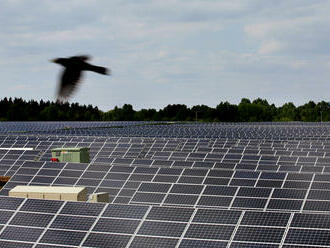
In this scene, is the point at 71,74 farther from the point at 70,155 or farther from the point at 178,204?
the point at 70,155

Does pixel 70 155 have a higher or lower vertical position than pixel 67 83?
lower

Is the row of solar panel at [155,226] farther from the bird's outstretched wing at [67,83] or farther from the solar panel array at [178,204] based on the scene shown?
the bird's outstretched wing at [67,83]

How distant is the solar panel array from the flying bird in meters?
10.7

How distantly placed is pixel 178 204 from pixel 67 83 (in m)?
20.2

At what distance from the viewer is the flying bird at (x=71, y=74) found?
14.3ft

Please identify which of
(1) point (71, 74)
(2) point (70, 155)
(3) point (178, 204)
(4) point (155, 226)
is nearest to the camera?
(1) point (71, 74)

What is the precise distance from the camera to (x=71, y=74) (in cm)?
439

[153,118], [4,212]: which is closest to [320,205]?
[4,212]

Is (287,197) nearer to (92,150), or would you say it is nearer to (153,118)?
(92,150)

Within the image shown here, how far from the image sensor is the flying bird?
171 inches

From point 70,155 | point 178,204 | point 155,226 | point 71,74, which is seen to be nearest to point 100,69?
point 71,74

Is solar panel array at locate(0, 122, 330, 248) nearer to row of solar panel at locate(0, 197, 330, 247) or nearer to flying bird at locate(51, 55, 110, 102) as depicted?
row of solar panel at locate(0, 197, 330, 247)

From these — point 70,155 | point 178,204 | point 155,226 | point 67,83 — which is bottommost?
point 70,155

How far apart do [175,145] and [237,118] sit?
10381 cm
